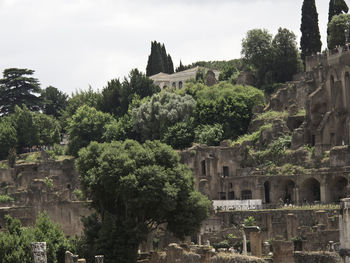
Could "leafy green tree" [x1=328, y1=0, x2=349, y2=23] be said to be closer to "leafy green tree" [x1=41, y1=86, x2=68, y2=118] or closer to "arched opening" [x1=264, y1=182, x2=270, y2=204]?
"arched opening" [x1=264, y1=182, x2=270, y2=204]

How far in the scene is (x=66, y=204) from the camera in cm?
7938

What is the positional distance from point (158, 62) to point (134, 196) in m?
72.6

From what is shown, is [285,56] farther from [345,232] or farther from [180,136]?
[345,232]

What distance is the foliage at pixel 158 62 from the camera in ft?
421

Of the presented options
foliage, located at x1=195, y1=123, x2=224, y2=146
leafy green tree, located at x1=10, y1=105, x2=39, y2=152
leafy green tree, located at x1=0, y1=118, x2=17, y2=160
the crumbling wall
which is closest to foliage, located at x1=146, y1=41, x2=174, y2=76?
leafy green tree, located at x1=10, y1=105, x2=39, y2=152

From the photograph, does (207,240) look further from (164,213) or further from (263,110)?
(263,110)

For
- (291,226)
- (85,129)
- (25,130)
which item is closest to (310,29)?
(85,129)

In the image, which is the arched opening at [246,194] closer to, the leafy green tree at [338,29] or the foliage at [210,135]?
the foliage at [210,135]

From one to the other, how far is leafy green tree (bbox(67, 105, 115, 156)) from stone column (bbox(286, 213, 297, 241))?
3747 centimetres

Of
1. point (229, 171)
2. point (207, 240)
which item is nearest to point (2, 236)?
point (207, 240)

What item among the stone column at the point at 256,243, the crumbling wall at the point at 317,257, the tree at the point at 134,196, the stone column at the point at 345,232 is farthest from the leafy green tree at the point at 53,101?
the stone column at the point at 345,232

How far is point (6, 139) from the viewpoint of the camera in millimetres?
108188

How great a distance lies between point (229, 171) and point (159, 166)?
1145 inches

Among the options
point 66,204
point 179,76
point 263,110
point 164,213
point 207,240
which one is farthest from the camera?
point 179,76
